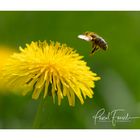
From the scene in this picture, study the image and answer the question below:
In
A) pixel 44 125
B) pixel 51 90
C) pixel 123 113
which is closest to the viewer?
pixel 51 90

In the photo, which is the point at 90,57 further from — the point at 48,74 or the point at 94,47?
the point at 48,74

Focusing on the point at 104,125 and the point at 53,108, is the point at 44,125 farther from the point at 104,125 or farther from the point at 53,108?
the point at 104,125

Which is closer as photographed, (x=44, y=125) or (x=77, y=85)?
(x=77, y=85)

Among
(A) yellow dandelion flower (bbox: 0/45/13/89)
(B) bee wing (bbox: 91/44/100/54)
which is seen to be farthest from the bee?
(A) yellow dandelion flower (bbox: 0/45/13/89)

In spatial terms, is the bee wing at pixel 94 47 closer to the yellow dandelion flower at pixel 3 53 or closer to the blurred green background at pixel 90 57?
the blurred green background at pixel 90 57

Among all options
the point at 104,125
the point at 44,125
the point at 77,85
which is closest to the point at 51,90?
the point at 77,85

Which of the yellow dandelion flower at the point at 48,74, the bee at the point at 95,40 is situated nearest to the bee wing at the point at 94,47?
the bee at the point at 95,40

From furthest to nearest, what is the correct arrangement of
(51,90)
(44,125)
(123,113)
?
(123,113) < (44,125) < (51,90)
